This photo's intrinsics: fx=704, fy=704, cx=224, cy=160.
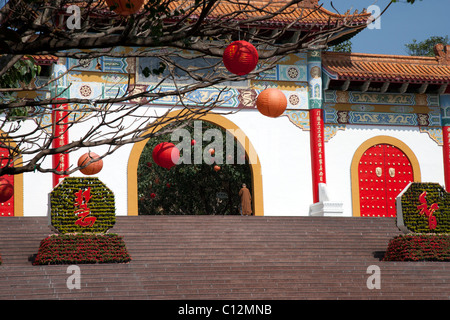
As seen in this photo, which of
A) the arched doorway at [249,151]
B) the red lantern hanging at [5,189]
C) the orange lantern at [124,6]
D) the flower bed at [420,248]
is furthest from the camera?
the arched doorway at [249,151]

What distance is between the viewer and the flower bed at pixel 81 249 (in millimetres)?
11516

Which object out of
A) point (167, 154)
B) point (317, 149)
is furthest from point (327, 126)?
point (167, 154)

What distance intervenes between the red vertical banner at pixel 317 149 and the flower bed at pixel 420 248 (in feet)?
16.9

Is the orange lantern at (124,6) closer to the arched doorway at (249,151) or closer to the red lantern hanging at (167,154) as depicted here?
the red lantern hanging at (167,154)

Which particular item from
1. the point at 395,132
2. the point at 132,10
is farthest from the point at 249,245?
the point at 132,10

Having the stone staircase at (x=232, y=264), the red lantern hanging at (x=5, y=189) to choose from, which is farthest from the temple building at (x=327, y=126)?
the red lantern hanging at (x=5, y=189)

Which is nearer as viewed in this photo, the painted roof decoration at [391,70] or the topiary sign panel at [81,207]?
the topiary sign panel at [81,207]

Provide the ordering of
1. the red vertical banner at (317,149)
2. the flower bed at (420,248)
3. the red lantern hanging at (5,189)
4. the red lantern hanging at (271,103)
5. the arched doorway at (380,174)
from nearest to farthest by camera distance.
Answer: the red lantern hanging at (271,103) < the red lantern hanging at (5,189) < the flower bed at (420,248) < the red vertical banner at (317,149) < the arched doorway at (380,174)

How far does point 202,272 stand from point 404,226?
4.63 meters

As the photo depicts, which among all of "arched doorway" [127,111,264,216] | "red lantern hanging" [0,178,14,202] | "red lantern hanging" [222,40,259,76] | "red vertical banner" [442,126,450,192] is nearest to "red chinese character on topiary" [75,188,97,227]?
"red lantern hanging" [0,178,14,202]

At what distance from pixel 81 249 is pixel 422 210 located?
6.48 m

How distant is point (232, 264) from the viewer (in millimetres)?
11688

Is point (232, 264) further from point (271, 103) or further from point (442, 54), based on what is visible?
point (442, 54)
